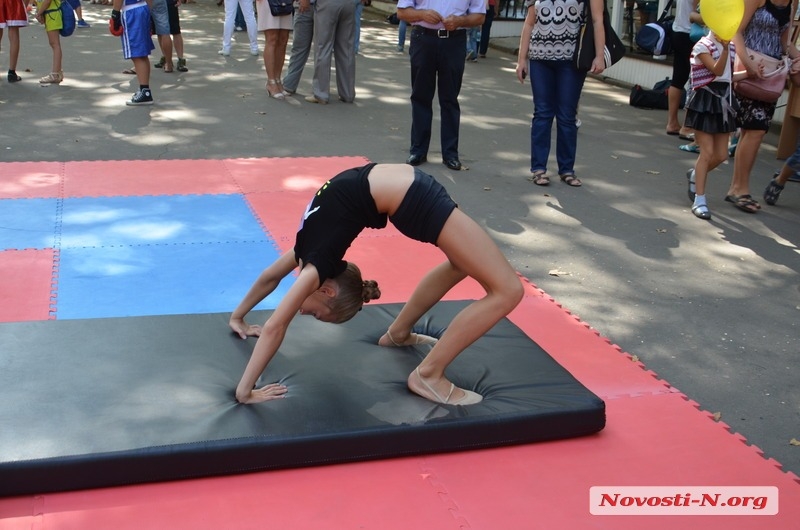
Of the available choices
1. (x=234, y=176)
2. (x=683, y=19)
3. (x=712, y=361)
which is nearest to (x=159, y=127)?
(x=234, y=176)

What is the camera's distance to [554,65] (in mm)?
7246

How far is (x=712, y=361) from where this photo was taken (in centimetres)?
459

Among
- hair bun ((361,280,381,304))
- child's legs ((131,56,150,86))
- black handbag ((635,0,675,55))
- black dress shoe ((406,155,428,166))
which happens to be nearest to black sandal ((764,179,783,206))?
black dress shoe ((406,155,428,166))

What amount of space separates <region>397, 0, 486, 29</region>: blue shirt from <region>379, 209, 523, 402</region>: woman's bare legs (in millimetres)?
4270

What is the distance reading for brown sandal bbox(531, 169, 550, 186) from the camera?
764 cm

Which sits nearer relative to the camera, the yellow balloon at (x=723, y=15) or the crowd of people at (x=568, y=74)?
the yellow balloon at (x=723, y=15)

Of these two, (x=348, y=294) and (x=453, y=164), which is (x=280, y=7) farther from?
(x=348, y=294)

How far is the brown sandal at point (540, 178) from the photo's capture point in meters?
7.64

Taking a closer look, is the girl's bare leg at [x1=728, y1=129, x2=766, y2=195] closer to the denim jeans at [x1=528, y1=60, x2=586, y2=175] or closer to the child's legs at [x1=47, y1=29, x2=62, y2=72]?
the denim jeans at [x1=528, y1=60, x2=586, y2=175]

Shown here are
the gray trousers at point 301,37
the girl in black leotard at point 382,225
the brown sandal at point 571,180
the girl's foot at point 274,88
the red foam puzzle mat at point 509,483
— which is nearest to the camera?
the red foam puzzle mat at point 509,483

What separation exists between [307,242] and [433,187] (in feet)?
1.88

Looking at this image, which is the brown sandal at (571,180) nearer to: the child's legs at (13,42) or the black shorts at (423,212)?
the black shorts at (423,212)

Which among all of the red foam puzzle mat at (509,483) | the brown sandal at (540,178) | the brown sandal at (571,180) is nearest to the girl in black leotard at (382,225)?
the red foam puzzle mat at (509,483)

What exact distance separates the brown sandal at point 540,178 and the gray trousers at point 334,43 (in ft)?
11.9
